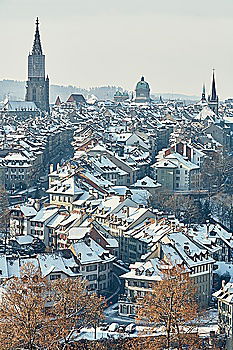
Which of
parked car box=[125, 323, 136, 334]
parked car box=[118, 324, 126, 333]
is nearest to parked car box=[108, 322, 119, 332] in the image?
parked car box=[118, 324, 126, 333]

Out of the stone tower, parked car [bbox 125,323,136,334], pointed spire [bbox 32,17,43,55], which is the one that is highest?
pointed spire [bbox 32,17,43,55]

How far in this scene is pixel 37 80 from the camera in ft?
586

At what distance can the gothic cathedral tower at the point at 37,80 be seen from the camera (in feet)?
581

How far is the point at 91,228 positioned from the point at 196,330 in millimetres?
18183

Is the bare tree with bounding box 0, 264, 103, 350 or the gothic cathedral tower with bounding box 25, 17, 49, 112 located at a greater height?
the gothic cathedral tower with bounding box 25, 17, 49, 112

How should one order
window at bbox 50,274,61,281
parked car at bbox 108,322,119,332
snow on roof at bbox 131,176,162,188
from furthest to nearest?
snow on roof at bbox 131,176,162,188 → window at bbox 50,274,61,281 → parked car at bbox 108,322,119,332

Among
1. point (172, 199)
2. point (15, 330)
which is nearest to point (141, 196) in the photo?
point (172, 199)

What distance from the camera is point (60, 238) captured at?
73.2 meters

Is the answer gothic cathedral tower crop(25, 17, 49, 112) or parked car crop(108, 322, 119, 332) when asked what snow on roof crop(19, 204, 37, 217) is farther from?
gothic cathedral tower crop(25, 17, 49, 112)

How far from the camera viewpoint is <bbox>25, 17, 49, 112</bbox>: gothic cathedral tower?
177000mm

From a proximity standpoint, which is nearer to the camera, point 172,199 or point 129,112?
point 172,199

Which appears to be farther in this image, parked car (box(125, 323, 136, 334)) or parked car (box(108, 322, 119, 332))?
parked car (box(108, 322, 119, 332))

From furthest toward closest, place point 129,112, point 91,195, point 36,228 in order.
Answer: point 129,112
point 91,195
point 36,228

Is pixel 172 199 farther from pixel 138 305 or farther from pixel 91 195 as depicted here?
pixel 138 305
